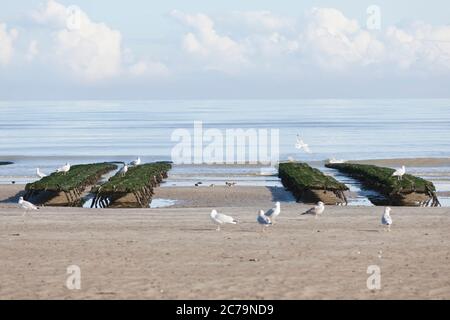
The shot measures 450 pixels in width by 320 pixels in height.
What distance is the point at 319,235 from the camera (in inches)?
949

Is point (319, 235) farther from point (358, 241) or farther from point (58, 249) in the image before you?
point (58, 249)

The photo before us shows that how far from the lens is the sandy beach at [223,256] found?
16.6 meters

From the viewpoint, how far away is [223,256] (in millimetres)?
20391

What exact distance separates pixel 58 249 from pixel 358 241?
691 cm

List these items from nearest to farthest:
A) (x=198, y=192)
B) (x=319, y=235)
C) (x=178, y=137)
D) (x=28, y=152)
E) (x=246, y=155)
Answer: (x=319, y=235) < (x=198, y=192) < (x=246, y=155) < (x=28, y=152) < (x=178, y=137)

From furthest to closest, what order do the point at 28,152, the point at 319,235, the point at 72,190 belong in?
the point at 28,152
the point at 72,190
the point at 319,235

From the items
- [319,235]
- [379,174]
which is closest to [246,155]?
[379,174]

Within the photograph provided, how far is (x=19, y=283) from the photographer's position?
56.5 ft

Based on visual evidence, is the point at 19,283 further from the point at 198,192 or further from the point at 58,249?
the point at 198,192

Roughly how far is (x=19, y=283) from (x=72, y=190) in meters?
24.4

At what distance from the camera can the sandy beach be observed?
1659cm

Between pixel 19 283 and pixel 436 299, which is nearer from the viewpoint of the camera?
pixel 436 299
